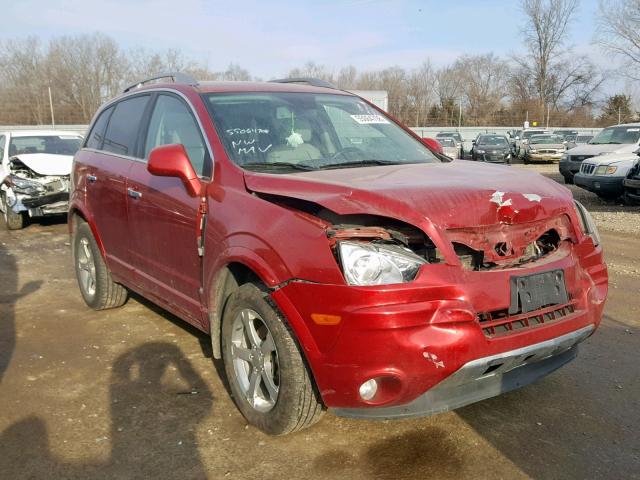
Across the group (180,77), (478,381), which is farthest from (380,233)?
(180,77)

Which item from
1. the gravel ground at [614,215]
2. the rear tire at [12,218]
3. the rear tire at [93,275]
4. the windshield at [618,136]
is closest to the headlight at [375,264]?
the rear tire at [93,275]

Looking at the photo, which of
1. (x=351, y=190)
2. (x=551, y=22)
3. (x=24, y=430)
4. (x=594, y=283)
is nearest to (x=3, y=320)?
(x=24, y=430)

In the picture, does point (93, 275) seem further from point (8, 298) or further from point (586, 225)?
point (586, 225)

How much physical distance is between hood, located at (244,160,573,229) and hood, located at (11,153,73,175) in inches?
320

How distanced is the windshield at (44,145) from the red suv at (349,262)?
26.7 feet

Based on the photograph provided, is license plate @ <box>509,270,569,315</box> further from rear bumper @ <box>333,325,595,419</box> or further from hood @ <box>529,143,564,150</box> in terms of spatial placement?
hood @ <box>529,143,564,150</box>

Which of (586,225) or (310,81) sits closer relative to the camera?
(586,225)

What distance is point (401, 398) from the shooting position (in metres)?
2.57

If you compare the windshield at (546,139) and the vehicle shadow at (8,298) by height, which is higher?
the windshield at (546,139)

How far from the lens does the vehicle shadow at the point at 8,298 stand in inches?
174

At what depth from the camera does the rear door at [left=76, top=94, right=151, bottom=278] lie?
4.47 meters

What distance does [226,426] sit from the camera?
322cm

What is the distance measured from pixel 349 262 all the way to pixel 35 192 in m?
8.94

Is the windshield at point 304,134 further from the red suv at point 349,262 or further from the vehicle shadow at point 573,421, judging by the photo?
the vehicle shadow at point 573,421
